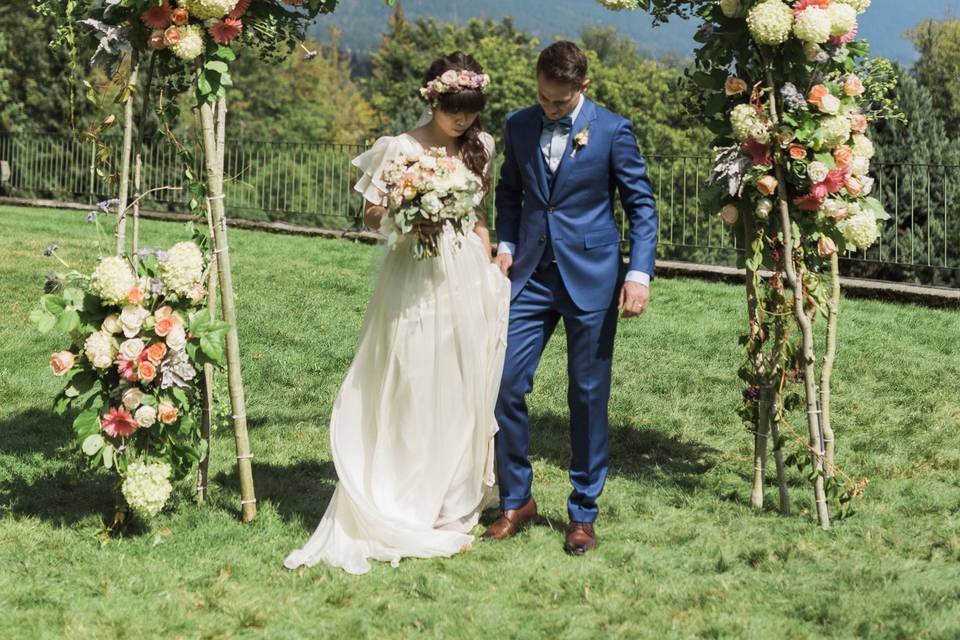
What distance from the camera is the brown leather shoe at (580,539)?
4.87 m

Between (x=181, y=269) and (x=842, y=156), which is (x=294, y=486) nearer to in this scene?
(x=181, y=269)

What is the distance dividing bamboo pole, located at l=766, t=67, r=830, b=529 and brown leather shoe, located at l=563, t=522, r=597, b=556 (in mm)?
1129

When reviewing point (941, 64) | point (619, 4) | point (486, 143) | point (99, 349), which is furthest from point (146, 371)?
point (941, 64)

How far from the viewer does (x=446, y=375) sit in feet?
16.5

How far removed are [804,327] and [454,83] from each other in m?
1.96

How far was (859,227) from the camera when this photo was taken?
503 centimetres

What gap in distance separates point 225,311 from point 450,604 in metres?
1.74

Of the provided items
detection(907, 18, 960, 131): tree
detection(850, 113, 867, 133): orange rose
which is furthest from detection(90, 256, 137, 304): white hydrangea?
detection(907, 18, 960, 131): tree

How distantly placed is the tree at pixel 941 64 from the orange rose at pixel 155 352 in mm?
38381

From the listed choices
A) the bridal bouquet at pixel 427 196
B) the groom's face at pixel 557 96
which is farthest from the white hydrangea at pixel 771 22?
the bridal bouquet at pixel 427 196

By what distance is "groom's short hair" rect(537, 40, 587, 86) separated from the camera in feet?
15.2

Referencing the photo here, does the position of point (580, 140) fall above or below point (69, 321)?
above

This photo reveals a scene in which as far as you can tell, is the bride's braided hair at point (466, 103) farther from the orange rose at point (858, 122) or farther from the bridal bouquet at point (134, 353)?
the orange rose at point (858, 122)

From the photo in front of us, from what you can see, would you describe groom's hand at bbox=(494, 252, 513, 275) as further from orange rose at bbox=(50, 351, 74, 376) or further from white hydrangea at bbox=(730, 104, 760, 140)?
orange rose at bbox=(50, 351, 74, 376)
